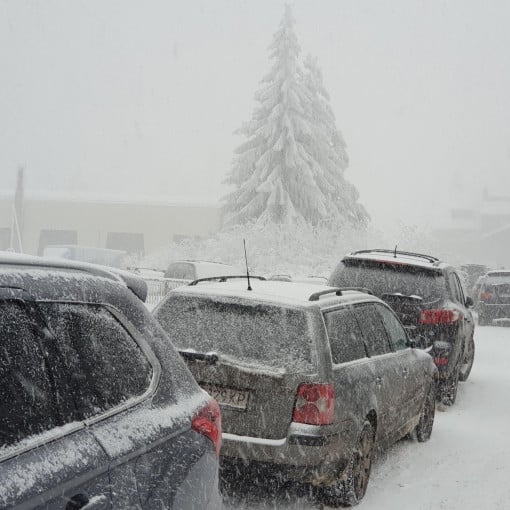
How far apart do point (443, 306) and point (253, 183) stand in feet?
94.9

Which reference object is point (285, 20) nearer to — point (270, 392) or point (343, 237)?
point (343, 237)

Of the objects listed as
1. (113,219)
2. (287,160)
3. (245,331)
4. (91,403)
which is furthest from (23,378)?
(113,219)

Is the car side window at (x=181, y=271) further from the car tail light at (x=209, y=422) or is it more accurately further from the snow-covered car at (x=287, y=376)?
the car tail light at (x=209, y=422)

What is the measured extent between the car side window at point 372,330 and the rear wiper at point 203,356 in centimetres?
152

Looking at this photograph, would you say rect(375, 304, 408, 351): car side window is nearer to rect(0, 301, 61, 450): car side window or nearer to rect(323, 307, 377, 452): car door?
rect(323, 307, 377, 452): car door

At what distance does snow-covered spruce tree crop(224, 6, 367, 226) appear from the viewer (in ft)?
125

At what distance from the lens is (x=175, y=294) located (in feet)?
20.3

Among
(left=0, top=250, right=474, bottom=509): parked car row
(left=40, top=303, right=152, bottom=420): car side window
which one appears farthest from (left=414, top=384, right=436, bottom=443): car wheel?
(left=40, top=303, right=152, bottom=420): car side window

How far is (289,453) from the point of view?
5.48m

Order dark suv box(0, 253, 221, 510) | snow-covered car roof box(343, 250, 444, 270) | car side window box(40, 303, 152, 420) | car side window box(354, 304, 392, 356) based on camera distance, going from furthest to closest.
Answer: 1. snow-covered car roof box(343, 250, 444, 270)
2. car side window box(354, 304, 392, 356)
3. car side window box(40, 303, 152, 420)
4. dark suv box(0, 253, 221, 510)

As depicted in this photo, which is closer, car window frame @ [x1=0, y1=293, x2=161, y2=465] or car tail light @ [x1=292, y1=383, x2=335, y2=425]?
car window frame @ [x1=0, y1=293, x2=161, y2=465]

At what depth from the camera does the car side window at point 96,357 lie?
8.11 feet

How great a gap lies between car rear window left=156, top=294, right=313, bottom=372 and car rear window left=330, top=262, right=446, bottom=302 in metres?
4.54

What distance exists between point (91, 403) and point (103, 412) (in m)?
0.07
